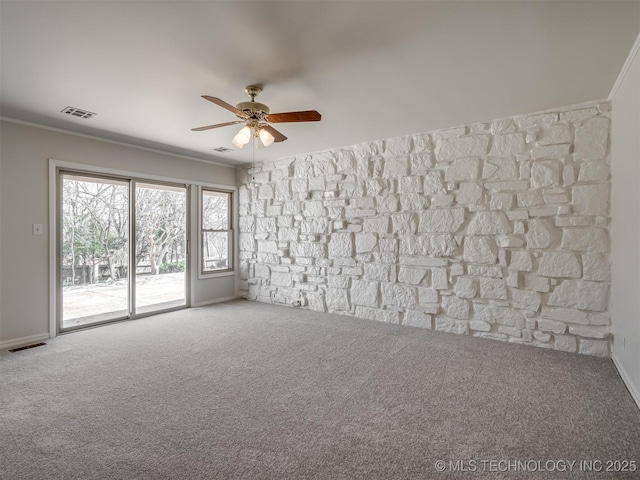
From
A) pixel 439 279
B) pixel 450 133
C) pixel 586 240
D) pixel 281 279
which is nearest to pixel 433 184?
pixel 450 133

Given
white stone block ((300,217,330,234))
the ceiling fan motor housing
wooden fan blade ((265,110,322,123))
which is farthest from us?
white stone block ((300,217,330,234))

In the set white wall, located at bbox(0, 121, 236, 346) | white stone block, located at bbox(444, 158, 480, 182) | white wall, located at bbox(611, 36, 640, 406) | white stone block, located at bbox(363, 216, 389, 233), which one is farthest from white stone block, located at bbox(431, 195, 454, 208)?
white wall, located at bbox(0, 121, 236, 346)

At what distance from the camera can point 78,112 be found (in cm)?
336

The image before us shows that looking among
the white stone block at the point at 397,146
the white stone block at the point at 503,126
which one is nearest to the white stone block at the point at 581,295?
the white stone block at the point at 503,126

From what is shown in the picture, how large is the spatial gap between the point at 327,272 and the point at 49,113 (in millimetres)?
3743

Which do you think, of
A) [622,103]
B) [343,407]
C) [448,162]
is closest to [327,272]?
[448,162]

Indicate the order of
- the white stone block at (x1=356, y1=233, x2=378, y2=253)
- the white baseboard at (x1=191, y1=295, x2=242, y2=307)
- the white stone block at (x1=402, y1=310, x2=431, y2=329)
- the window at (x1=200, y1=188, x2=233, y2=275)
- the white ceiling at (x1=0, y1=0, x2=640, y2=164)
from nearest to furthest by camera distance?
the white ceiling at (x1=0, y1=0, x2=640, y2=164) → the white stone block at (x1=402, y1=310, x2=431, y2=329) → the white stone block at (x1=356, y1=233, x2=378, y2=253) → the white baseboard at (x1=191, y1=295, x2=242, y2=307) → the window at (x1=200, y1=188, x2=233, y2=275)

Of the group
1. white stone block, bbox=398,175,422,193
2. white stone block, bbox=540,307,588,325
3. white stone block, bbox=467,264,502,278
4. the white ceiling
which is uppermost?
the white ceiling

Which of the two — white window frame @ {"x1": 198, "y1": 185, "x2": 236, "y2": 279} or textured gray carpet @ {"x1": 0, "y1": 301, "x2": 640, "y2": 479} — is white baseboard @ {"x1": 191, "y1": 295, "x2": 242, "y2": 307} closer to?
white window frame @ {"x1": 198, "y1": 185, "x2": 236, "y2": 279}

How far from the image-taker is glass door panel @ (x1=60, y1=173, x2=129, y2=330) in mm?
4047

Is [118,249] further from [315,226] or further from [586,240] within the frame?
[586,240]

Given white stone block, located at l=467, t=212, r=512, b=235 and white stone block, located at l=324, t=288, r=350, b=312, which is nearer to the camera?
white stone block, located at l=467, t=212, r=512, b=235

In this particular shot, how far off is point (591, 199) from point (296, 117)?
2.87 meters

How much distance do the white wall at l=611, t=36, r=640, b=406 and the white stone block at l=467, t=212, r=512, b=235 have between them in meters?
0.88
